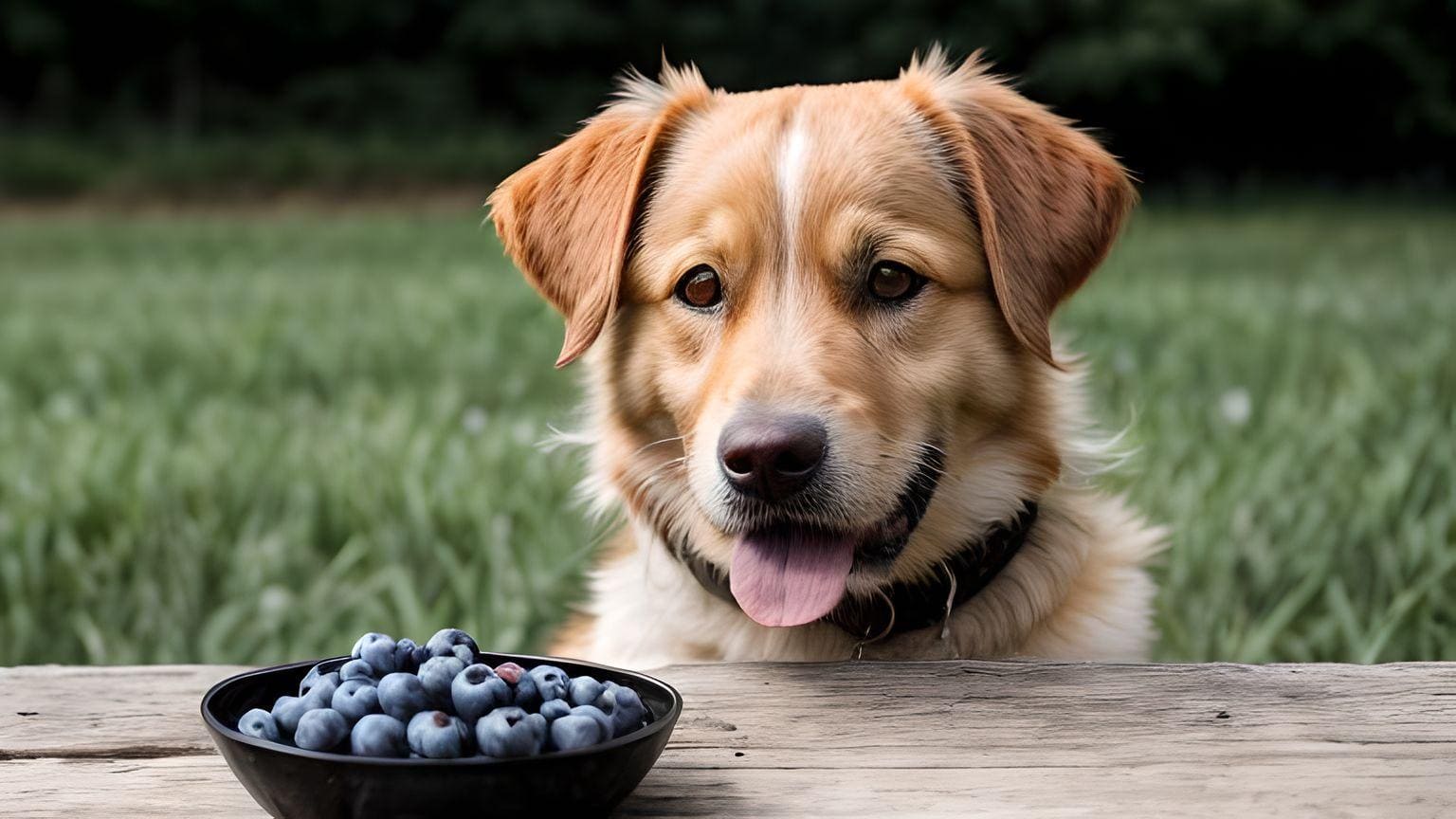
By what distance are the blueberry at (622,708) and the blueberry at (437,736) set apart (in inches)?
7.1

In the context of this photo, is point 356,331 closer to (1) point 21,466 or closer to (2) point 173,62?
(1) point 21,466

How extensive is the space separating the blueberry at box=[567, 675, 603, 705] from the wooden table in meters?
0.16

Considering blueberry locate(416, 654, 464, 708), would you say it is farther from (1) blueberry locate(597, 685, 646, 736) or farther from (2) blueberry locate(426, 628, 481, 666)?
(1) blueberry locate(597, 685, 646, 736)

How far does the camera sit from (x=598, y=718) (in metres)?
1.69

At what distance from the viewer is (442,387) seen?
6598 mm

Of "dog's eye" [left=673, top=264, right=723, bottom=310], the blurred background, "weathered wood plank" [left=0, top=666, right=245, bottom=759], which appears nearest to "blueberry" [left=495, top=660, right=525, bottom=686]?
"weathered wood plank" [left=0, top=666, right=245, bottom=759]

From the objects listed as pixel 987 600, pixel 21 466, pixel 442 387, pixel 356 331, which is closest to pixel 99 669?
pixel 987 600

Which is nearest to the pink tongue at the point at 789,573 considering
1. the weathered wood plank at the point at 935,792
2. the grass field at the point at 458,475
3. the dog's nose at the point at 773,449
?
the dog's nose at the point at 773,449

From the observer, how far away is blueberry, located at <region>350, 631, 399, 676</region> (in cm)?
Result: 181

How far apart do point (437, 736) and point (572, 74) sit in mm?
26618

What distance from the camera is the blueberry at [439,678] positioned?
5.67 ft

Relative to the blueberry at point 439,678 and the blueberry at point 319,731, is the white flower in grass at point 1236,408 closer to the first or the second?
the blueberry at point 439,678

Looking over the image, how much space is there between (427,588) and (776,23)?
73.2ft

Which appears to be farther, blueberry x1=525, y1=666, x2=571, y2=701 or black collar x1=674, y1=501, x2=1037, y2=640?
black collar x1=674, y1=501, x2=1037, y2=640
